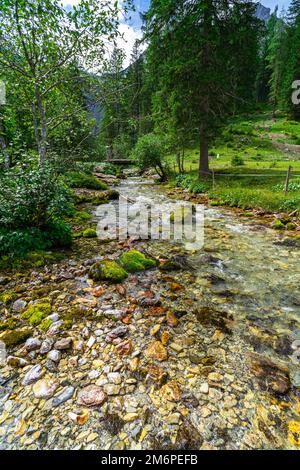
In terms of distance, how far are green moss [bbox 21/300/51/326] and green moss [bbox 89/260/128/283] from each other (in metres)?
1.14

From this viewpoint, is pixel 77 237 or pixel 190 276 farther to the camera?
pixel 77 237

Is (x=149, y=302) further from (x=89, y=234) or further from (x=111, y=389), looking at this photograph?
(x=89, y=234)

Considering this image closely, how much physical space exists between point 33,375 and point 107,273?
7.57ft

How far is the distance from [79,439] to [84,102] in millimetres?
7881

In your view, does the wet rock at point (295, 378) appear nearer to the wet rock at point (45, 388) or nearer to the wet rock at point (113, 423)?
the wet rock at point (113, 423)

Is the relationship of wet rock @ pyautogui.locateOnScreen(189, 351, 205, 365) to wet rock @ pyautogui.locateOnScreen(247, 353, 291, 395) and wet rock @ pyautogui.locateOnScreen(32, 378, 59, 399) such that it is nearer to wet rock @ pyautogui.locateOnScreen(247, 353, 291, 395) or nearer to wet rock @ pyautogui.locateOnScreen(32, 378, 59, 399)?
wet rock @ pyautogui.locateOnScreen(247, 353, 291, 395)

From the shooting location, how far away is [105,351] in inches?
115

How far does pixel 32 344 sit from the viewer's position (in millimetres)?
2977

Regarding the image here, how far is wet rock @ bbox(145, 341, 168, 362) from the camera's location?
286 cm

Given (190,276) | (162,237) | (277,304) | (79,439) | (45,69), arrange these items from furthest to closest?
(162,237) → (45,69) → (190,276) → (277,304) → (79,439)

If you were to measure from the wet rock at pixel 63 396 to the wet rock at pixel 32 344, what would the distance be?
81 centimetres

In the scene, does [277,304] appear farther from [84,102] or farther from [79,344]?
[84,102]

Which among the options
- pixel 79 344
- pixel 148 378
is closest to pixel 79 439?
pixel 148 378

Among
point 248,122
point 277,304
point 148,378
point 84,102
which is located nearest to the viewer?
point 148,378
